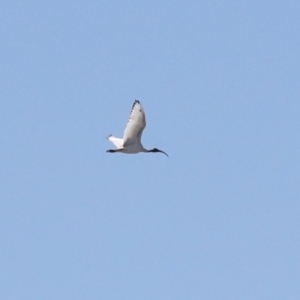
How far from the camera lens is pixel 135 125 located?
7006 centimetres

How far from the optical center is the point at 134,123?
229ft

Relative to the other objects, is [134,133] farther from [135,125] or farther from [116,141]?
[116,141]

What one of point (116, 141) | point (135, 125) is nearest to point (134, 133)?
point (135, 125)

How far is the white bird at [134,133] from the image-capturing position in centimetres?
6938

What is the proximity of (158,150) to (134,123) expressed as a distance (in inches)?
171

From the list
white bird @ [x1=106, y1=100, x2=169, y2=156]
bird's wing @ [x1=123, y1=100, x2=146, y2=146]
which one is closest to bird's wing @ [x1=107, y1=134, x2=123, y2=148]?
white bird @ [x1=106, y1=100, x2=169, y2=156]

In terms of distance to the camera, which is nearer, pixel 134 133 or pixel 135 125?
pixel 135 125

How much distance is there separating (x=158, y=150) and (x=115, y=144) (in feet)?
6.64

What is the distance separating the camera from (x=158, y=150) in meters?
74.1

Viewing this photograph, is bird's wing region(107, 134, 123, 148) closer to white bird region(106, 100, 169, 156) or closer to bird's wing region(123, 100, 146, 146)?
white bird region(106, 100, 169, 156)

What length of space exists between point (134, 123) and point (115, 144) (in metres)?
3.26

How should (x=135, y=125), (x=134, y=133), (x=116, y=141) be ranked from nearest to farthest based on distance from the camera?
(x=135, y=125) → (x=134, y=133) → (x=116, y=141)

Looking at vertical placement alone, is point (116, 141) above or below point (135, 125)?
above

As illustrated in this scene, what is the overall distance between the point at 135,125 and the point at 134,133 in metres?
0.64
